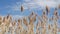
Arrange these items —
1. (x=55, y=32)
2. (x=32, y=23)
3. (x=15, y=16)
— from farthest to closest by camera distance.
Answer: (x=15, y=16), (x=55, y=32), (x=32, y=23)

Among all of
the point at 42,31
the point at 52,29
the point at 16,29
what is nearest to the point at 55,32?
the point at 52,29

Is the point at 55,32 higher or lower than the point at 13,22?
lower

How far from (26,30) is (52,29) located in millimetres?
270

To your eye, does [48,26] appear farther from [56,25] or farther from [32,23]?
[32,23]

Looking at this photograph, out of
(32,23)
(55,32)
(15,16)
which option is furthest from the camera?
(15,16)

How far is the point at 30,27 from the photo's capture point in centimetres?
137

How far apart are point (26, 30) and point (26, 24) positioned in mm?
61

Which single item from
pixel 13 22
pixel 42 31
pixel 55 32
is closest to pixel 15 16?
pixel 13 22

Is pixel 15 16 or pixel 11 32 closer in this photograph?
pixel 11 32

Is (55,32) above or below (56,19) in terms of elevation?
below

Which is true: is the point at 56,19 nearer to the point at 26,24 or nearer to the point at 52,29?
the point at 52,29

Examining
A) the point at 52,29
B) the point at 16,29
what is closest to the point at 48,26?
the point at 52,29

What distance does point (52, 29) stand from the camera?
1.44 m

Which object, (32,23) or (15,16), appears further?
(15,16)
